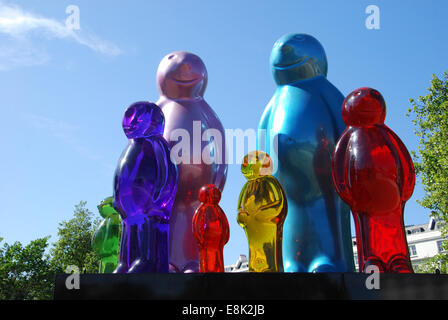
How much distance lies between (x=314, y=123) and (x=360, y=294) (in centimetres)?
200

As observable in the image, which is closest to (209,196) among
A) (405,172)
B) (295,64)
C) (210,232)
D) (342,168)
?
(210,232)

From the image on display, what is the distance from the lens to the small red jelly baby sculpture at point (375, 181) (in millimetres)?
3062

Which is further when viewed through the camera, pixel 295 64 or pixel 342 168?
pixel 295 64

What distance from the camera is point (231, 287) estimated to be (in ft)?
7.91

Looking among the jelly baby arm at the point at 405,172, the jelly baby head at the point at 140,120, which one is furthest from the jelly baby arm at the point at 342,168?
the jelly baby head at the point at 140,120

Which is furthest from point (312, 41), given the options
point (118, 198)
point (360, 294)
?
point (360, 294)

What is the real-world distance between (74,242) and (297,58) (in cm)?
1665

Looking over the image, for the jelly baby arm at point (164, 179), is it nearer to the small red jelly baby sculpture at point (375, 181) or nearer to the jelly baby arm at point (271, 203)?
the jelly baby arm at point (271, 203)

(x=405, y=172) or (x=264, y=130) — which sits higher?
(x=264, y=130)

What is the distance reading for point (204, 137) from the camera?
14.7 ft

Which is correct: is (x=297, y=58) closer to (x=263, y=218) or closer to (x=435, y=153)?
(x=263, y=218)

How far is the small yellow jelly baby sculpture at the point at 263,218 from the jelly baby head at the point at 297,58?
4.44 feet

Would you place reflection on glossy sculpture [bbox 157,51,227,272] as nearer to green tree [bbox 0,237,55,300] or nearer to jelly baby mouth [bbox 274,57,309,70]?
jelly baby mouth [bbox 274,57,309,70]
